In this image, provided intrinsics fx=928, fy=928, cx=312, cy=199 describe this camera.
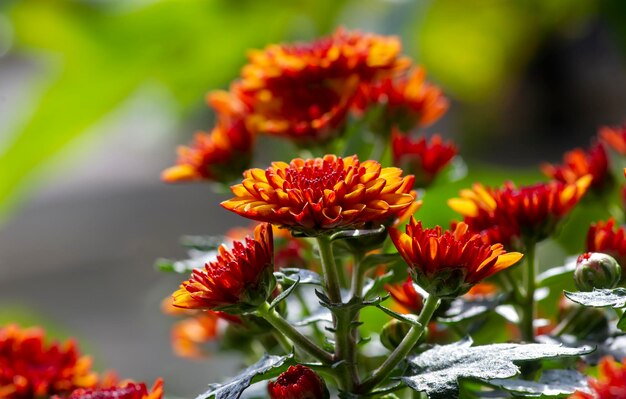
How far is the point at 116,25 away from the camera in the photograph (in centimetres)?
105

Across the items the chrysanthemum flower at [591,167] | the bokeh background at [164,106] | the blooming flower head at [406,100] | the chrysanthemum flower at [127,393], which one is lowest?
the chrysanthemum flower at [127,393]

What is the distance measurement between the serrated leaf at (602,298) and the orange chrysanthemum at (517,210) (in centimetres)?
7

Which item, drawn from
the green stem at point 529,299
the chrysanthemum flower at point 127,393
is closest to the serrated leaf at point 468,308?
the green stem at point 529,299

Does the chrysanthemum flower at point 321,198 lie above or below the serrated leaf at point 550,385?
above

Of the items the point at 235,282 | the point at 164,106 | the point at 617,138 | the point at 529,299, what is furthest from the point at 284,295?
the point at 164,106

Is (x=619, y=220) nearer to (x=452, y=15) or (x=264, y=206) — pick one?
(x=264, y=206)

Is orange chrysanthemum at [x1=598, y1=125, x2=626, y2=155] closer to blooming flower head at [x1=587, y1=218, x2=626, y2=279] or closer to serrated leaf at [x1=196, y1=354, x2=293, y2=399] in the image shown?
blooming flower head at [x1=587, y1=218, x2=626, y2=279]

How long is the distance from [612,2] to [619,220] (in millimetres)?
679

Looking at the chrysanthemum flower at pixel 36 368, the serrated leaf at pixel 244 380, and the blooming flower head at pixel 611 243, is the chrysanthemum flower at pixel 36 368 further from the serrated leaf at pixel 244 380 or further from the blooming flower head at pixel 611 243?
the blooming flower head at pixel 611 243

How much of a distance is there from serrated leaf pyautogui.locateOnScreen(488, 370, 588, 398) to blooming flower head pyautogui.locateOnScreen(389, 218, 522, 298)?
4 cm

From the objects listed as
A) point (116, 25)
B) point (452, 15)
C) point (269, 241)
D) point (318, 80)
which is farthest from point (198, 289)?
point (452, 15)

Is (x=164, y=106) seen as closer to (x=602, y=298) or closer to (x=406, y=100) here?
(x=406, y=100)

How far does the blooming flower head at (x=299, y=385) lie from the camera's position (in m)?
0.30

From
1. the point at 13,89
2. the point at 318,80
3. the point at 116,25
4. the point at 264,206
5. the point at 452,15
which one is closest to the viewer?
the point at 264,206
